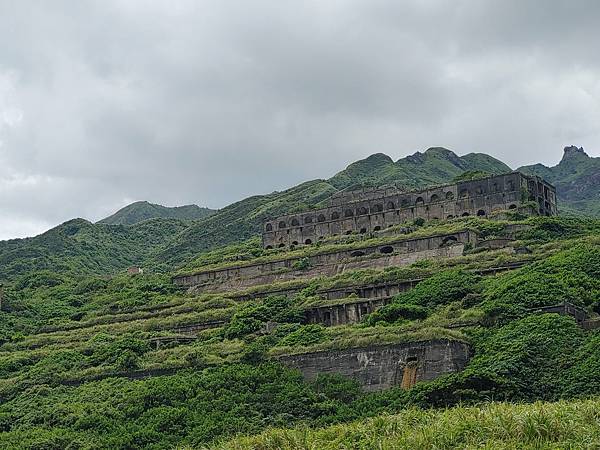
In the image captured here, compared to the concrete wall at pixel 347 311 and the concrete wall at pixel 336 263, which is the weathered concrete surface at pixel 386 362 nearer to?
the concrete wall at pixel 347 311

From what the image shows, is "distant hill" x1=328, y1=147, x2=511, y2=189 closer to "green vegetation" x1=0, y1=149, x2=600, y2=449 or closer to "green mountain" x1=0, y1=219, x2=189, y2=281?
"green mountain" x1=0, y1=219, x2=189, y2=281

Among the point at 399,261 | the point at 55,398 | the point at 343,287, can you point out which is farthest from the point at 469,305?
the point at 55,398

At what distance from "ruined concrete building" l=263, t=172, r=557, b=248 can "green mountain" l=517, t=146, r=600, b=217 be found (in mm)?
45273

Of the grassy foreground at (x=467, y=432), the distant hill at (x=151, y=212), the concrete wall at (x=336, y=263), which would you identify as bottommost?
the grassy foreground at (x=467, y=432)

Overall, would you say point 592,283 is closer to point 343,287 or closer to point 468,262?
point 468,262

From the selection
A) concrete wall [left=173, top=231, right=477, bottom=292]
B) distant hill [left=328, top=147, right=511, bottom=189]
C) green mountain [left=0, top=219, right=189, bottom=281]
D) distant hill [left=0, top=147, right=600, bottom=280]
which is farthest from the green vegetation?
distant hill [left=328, top=147, right=511, bottom=189]

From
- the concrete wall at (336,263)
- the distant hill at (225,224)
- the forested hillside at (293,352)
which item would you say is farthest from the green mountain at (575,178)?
the forested hillside at (293,352)

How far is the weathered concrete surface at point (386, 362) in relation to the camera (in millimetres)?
33125

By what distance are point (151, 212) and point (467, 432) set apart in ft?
464

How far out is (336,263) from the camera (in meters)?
54.0

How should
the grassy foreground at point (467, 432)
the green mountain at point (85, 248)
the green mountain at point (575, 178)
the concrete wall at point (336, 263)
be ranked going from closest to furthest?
the grassy foreground at point (467, 432) < the concrete wall at point (336, 263) < the green mountain at point (85, 248) < the green mountain at point (575, 178)

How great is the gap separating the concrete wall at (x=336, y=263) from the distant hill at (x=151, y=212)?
316ft

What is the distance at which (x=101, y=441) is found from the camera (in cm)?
3241

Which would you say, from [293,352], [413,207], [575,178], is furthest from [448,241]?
[575,178]
